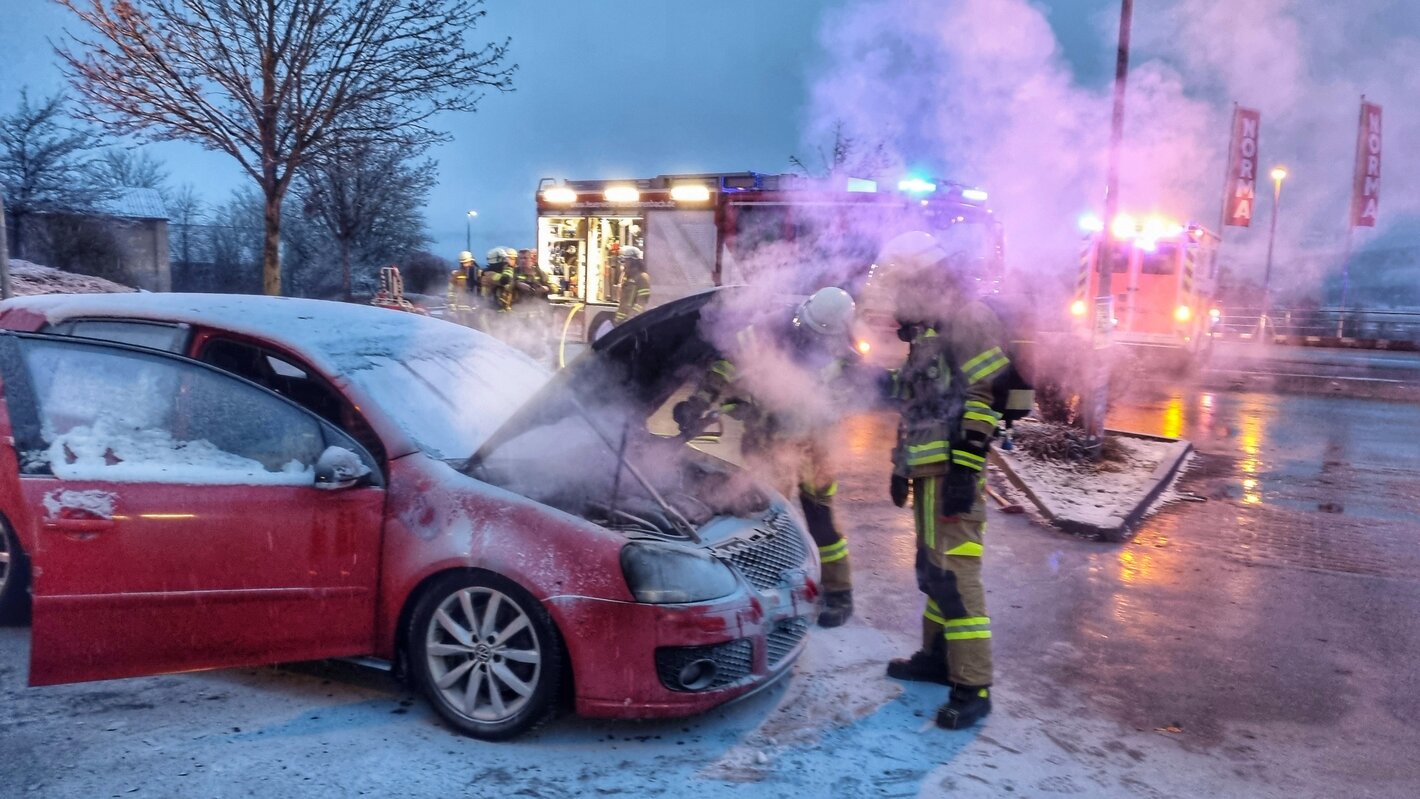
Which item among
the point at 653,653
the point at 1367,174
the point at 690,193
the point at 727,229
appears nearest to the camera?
the point at 653,653

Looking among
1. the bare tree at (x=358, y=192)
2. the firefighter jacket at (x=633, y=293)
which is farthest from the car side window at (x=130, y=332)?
the bare tree at (x=358, y=192)

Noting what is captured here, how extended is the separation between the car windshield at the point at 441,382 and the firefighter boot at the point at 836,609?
178cm

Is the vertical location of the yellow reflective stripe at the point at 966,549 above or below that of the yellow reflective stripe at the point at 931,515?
below

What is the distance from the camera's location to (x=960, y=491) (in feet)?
12.8

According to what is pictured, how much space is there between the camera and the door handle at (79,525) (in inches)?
142

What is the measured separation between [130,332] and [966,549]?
3527 mm

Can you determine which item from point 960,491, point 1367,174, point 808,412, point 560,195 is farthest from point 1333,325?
point 960,491

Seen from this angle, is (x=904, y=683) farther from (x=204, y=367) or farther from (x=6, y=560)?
(x=6, y=560)

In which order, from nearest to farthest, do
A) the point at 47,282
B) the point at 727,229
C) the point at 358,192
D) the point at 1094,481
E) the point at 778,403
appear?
the point at 778,403 < the point at 1094,481 < the point at 727,229 < the point at 47,282 < the point at 358,192

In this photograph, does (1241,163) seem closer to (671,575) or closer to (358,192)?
(671,575)

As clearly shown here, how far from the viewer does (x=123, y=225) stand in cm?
3203

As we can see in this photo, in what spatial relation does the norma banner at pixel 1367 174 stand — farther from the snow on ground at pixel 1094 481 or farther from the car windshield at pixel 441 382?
the car windshield at pixel 441 382

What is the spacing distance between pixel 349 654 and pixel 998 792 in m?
2.35

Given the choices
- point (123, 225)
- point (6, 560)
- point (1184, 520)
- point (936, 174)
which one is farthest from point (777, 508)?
point (123, 225)
